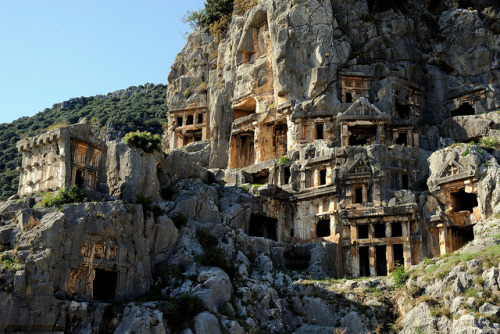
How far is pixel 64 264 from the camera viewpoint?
29.5 m

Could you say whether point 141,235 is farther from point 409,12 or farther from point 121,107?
point 121,107

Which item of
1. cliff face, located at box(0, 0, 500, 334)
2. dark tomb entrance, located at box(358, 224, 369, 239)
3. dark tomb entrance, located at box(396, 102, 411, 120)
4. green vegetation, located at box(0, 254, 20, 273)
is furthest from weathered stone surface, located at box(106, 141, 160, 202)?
dark tomb entrance, located at box(396, 102, 411, 120)

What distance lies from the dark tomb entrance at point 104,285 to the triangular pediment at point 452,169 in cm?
2350

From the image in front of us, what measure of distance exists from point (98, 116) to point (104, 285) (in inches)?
2322

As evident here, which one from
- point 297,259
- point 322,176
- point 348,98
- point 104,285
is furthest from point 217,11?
point 104,285

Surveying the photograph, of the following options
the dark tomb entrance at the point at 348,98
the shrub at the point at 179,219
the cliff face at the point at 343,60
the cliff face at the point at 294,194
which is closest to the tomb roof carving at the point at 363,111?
the cliff face at the point at 294,194

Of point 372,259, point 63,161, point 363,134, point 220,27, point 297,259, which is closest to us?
point 63,161

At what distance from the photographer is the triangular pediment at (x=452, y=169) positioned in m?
40.8

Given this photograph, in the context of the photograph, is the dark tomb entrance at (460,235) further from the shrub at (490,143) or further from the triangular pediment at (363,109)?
the triangular pediment at (363,109)

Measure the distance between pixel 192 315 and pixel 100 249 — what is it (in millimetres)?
5993

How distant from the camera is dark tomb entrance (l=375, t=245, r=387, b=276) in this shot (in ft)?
143

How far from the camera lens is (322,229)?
4781 centimetres

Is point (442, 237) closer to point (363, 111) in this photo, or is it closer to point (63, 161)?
point (363, 111)

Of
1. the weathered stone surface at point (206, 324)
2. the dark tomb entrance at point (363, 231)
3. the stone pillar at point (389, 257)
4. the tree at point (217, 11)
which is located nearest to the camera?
the weathered stone surface at point (206, 324)
